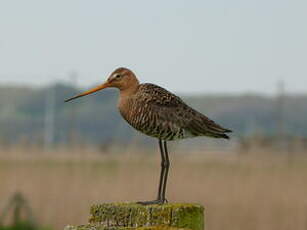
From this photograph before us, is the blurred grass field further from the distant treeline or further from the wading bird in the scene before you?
the distant treeline

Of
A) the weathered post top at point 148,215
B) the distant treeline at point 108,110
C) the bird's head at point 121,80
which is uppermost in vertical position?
the distant treeline at point 108,110

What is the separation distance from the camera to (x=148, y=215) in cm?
331

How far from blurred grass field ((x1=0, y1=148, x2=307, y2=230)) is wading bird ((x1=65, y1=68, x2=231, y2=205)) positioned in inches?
254

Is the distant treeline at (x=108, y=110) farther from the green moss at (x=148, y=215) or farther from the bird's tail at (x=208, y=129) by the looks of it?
the green moss at (x=148, y=215)

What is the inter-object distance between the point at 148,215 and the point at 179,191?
900 cm

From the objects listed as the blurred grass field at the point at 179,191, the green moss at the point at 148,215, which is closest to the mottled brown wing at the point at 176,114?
the green moss at the point at 148,215

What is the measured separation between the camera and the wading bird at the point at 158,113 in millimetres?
4449

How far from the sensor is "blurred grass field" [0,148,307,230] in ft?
36.7

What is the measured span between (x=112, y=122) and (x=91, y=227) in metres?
89.0

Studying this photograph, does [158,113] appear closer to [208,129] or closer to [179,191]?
[208,129]

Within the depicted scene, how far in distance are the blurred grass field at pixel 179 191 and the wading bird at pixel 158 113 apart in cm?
644

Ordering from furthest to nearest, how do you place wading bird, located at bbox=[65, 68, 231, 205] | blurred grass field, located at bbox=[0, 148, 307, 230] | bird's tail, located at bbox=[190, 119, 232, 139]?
blurred grass field, located at bbox=[0, 148, 307, 230] → bird's tail, located at bbox=[190, 119, 232, 139] → wading bird, located at bbox=[65, 68, 231, 205]

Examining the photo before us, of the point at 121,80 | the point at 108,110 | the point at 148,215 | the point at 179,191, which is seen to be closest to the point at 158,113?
the point at 121,80

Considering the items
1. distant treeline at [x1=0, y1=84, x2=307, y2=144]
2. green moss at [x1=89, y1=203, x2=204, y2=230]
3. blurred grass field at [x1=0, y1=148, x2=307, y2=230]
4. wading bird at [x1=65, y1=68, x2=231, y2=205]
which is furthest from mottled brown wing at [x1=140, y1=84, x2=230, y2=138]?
distant treeline at [x1=0, y1=84, x2=307, y2=144]
